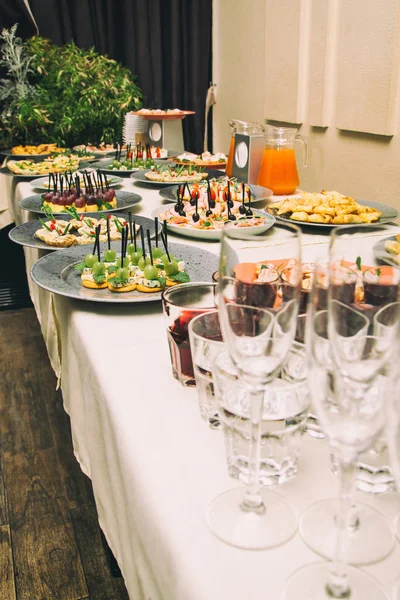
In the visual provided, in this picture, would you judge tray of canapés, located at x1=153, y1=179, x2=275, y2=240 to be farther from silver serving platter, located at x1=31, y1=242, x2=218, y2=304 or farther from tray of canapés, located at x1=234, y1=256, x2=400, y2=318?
tray of canapés, located at x1=234, y1=256, x2=400, y2=318

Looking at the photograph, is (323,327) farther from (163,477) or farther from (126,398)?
(126,398)

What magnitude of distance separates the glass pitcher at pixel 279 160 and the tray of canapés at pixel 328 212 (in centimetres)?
33

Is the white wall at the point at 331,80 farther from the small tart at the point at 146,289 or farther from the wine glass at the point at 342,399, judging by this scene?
the wine glass at the point at 342,399

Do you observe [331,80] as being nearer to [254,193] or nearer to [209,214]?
[254,193]

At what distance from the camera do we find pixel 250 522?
485mm

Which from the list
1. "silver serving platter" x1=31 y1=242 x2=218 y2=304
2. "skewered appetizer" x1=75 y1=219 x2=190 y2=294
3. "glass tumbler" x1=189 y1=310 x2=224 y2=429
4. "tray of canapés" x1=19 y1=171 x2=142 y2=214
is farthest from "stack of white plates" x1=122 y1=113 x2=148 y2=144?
"glass tumbler" x1=189 y1=310 x2=224 y2=429

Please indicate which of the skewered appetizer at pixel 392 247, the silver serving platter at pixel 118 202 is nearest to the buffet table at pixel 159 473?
→ the skewered appetizer at pixel 392 247

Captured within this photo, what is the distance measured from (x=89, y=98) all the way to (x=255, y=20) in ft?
4.23

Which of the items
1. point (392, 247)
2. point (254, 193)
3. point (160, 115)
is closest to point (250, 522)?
point (392, 247)

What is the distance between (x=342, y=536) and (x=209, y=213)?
3.70 ft

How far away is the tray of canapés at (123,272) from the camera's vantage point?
38.2 inches

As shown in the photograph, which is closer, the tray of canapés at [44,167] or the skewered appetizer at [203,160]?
the tray of canapés at [44,167]

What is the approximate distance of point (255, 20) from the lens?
3441 mm

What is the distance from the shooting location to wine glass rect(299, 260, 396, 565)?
0.41 metres
